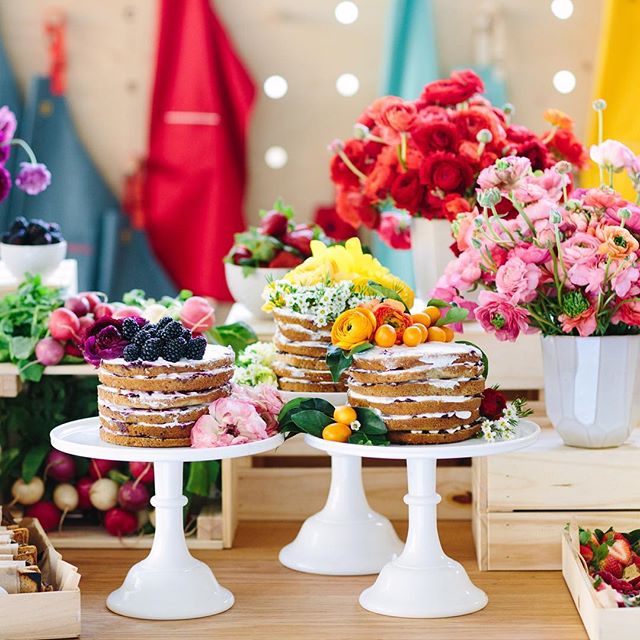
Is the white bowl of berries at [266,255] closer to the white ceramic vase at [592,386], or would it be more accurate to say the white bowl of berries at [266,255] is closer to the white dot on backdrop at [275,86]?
the white ceramic vase at [592,386]

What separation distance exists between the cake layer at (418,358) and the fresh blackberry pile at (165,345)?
0.22 meters

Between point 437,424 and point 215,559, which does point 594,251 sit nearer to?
point 437,424

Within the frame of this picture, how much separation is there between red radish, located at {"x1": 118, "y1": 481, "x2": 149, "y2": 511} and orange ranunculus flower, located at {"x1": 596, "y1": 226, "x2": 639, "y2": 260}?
2.82 ft

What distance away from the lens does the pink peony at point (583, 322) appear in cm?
192

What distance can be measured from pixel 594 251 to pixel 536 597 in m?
0.52

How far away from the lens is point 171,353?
178 centimetres

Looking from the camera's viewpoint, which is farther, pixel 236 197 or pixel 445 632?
pixel 236 197

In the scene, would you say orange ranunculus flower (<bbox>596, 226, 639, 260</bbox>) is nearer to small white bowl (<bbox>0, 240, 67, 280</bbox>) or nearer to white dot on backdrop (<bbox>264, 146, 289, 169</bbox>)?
small white bowl (<bbox>0, 240, 67, 280</bbox>)

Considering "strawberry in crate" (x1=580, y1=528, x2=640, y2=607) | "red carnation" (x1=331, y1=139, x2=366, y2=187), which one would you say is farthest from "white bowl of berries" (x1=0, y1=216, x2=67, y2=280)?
"strawberry in crate" (x1=580, y1=528, x2=640, y2=607)

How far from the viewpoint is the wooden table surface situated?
1.80 metres

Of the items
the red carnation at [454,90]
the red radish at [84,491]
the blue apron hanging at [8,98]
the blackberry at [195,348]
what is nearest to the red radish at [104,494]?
the red radish at [84,491]

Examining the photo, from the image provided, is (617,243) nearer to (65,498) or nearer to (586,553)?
(586,553)

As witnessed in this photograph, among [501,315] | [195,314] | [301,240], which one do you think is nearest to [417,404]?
[501,315]

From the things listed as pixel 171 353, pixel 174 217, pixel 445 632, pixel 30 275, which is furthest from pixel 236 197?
pixel 445 632
